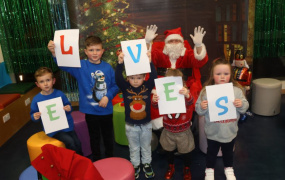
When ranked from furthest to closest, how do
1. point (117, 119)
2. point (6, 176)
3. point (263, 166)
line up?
point (117, 119)
point (6, 176)
point (263, 166)

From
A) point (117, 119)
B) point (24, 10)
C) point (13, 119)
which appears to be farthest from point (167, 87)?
point (24, 10)

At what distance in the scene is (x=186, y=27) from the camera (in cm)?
465

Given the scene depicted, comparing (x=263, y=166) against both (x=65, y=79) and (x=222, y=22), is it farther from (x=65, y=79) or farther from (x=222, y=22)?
(x=65, y=79)

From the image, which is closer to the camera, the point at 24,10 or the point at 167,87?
the point at 167,87

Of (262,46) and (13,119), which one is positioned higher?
(262,46)

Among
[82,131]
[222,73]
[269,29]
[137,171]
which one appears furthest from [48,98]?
[269,29]

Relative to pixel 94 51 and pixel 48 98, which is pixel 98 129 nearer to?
pixel 48 98

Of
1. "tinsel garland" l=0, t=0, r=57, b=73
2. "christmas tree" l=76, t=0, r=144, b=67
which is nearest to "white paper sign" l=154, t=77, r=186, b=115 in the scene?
"christmas tree" l=76, t=0, r=144, b=67

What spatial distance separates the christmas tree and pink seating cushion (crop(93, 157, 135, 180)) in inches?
94.2

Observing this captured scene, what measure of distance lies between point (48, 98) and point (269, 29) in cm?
346

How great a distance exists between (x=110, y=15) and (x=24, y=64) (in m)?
1.73

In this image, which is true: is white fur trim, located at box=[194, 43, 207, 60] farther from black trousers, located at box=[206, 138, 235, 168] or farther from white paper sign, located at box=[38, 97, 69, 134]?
white paper sign, located at box=[38, 97, 69, 134]

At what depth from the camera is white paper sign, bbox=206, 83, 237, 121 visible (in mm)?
2506

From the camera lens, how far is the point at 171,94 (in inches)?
102
